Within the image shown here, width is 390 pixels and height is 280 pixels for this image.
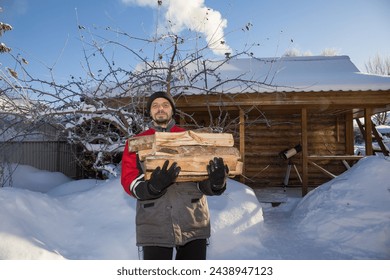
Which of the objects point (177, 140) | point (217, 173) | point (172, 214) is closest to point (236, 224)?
point (172, 214)

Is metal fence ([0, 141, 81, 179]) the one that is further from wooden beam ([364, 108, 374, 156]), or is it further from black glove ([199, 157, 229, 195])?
wooden beam ([364, 108, 374, 156])

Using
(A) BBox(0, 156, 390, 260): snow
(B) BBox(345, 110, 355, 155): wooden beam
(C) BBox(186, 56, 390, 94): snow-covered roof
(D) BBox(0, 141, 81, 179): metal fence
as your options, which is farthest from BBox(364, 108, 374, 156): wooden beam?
(D) BBox(0, 141, 81, 179): metal fence

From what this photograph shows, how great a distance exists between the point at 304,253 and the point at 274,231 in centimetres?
94

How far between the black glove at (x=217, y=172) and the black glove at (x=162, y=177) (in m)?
0.20

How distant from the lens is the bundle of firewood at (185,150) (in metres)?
1.71

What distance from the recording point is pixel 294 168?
898 cm

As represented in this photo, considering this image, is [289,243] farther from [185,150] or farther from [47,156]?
[47,156]

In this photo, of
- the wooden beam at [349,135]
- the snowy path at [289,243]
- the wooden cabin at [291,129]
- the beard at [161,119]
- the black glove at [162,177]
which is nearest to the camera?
the black glove at [162,177]

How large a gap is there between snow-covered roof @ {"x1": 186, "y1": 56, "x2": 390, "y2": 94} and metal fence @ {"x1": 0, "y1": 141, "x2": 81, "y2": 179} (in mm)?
5018

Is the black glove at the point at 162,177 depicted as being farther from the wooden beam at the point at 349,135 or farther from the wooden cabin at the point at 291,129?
the wooden beam at the point at 349,135

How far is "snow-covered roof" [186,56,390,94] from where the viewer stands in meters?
6.09

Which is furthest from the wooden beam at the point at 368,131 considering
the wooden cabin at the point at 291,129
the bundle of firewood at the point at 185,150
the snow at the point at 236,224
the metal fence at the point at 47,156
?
the metal fence at the point at 47,156

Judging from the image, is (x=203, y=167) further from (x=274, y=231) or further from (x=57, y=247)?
(x=274, y=231)
